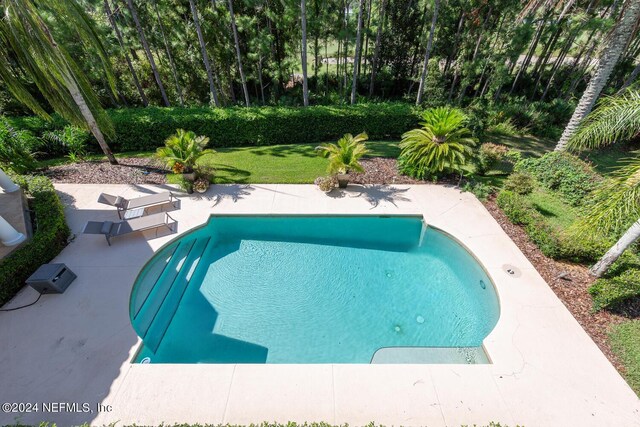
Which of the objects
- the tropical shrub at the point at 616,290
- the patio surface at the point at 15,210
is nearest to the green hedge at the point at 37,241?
the patio surface at the point at 15,210

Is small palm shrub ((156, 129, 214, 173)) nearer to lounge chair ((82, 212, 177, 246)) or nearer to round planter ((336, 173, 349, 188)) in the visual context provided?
lounge chair ((82, 212, 177, 246))

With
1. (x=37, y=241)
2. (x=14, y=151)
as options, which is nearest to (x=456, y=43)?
(x=37, y=241)

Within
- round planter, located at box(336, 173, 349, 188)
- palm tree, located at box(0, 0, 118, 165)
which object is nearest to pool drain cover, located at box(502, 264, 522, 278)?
round planter, located at box(336, 173, 349, 188)

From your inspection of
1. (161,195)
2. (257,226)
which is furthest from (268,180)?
(161,195)

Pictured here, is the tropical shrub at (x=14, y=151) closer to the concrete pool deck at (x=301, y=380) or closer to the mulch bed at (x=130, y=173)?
the mulch bed at (x=130, y=173)

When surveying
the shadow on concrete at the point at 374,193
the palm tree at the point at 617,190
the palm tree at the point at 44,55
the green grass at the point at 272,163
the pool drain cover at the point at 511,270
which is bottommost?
the pool drain cover at the point at 511,270

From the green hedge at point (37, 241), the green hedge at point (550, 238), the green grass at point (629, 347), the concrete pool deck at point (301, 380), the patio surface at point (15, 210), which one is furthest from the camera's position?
the patio surface at point (15, 210)

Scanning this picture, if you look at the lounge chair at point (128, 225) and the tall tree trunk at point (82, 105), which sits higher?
the tall tree trunk at point (82, 105)

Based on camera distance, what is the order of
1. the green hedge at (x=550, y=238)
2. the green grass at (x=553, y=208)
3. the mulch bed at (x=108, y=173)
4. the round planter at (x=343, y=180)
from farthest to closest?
the mulch bed at (x=108, y=173) → the round planter at (x=343, y=180) → the green grass at (x=553, y=208) → the green hedge at (x=550, y=238)
